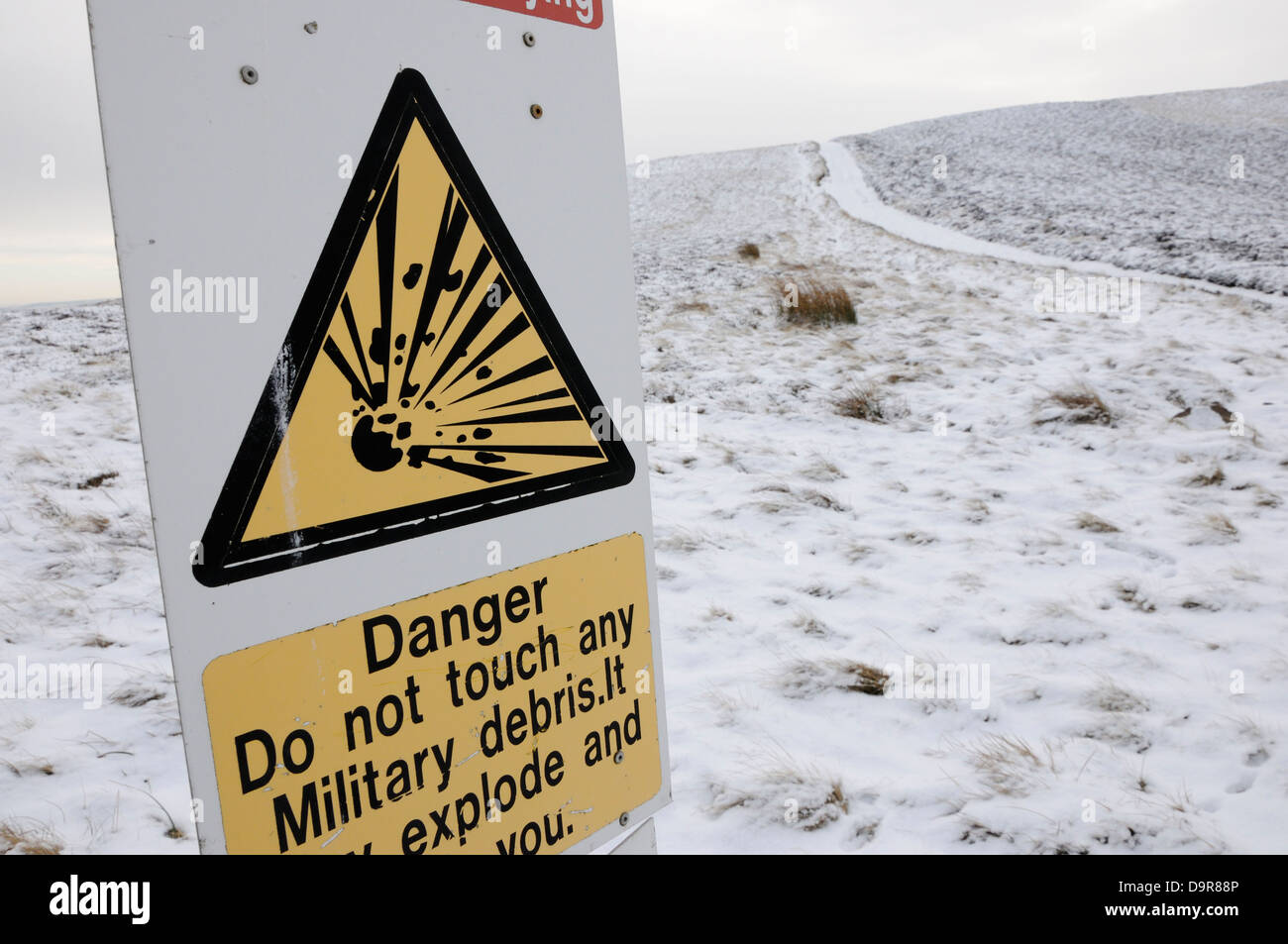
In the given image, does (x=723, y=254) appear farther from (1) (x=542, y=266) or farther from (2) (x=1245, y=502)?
(1) (x=542, y=266)

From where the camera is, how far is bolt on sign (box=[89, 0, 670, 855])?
79cm

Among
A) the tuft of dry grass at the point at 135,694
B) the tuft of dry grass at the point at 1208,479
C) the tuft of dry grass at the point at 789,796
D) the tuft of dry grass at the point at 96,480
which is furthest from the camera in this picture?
the tuft of dry grass at the point at 96,480

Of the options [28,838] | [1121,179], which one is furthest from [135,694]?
[1121,179]

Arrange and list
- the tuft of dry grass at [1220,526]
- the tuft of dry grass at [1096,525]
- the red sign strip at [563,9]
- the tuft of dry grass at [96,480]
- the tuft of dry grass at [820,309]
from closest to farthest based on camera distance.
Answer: the red sign strip at [563,9] → the tuft of dry grass at [1220,526] → the tuft of dry grass at [1096,525] → the tuft of dry grass at [96,480] → the tuft of dry grass at [820,309]

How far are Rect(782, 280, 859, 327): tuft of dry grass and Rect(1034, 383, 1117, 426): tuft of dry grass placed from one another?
11.3 feet

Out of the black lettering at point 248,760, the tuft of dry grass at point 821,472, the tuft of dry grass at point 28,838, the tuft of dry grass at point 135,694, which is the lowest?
the tuft of dry grass at point 28,838

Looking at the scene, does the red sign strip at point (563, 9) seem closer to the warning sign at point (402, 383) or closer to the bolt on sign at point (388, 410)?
the bolt on sign at point (388, 410)

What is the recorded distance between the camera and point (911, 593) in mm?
3535

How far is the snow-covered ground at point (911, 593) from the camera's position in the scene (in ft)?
7.50

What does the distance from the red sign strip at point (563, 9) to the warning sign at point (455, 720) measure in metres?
0.80

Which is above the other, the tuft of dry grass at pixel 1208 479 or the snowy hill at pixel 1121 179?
the snowy hill at pixel 1121 179

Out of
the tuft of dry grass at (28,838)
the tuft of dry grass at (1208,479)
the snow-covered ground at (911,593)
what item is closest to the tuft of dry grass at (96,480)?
the snow-covered ground at (911,593)

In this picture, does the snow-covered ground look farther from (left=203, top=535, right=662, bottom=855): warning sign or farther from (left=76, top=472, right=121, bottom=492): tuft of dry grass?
(left=203, top=535, right=662, bottom=855): warning sign

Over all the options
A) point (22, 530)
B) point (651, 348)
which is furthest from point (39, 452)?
point (651, 348)
